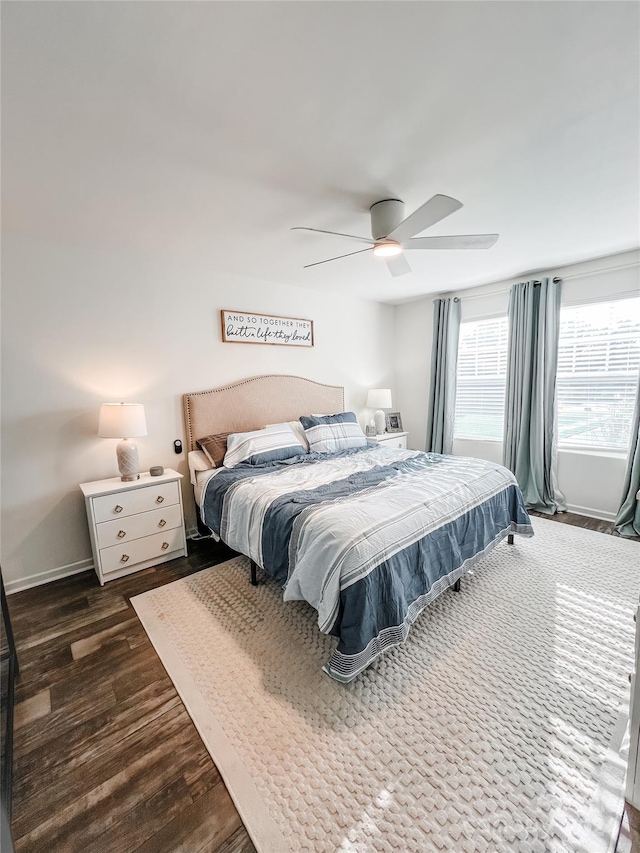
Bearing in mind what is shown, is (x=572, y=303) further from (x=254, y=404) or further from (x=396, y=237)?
(x=254, y=404)

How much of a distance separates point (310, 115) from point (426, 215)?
2.34 ft

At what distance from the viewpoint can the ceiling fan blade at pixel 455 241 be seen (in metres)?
2.04

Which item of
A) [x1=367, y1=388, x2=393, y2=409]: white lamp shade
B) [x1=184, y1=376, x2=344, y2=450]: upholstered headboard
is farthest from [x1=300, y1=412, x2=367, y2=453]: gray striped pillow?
[x1=367, y1=388, x2=393, y2=409]: white lamp shade

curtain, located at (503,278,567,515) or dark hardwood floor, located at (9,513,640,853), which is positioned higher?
curtain, located at (503,278,567,515)

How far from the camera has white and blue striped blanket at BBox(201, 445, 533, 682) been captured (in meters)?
1.60

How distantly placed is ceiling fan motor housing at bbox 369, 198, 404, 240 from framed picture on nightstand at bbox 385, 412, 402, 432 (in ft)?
10.0

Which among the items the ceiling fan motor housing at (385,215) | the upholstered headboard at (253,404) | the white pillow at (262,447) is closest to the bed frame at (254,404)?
the upholstered headboard at (253,404)

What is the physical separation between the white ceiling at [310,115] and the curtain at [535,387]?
1117 mm

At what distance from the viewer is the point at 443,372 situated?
14.8 ft

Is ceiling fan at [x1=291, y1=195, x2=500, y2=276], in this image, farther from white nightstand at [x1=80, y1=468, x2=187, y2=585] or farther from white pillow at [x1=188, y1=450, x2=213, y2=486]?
white nightstand at [x1=80, y1=468, x2=187, y2=585]

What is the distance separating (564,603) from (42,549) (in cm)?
368

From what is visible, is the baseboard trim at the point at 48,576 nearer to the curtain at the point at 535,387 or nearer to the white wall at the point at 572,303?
the white wall at the point at 572,303

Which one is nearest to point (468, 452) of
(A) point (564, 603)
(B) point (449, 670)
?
(A) point (564, 603)

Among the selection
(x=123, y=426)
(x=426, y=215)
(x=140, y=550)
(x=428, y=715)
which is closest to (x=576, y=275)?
(x=426, y=215)
